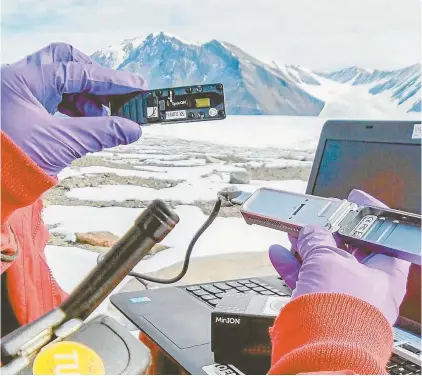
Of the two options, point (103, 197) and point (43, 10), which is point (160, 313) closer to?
point (103, 197)

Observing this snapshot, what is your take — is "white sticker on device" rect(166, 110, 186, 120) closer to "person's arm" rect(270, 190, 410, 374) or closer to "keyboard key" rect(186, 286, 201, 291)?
"person's arm" rect(270, 190, 410, 374)

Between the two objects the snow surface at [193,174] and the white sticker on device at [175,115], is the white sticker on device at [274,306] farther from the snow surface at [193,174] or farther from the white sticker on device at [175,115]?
the snow surface at [193,174]

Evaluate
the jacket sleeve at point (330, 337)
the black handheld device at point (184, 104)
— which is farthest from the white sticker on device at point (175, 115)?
the jacket sleeve at point (330, 337)

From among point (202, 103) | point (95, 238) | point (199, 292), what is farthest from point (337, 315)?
point (95, 238)

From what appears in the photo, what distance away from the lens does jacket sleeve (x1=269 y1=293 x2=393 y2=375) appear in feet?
A: 1.24

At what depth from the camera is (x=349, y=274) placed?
1.73 ft

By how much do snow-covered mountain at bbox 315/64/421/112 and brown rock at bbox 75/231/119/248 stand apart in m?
0.49

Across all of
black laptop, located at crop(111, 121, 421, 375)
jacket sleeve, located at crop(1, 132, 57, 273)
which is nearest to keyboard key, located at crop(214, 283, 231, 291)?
black laptop, located at crop(111, 121, 421, 375)

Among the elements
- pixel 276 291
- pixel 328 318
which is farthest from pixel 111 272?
pixel 276 291

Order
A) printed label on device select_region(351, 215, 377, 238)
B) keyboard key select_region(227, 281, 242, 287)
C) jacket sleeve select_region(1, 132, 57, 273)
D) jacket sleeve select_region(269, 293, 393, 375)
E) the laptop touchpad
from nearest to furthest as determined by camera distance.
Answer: jacket sleeve select_region(269, 293, 393, 375) → jacket sleeve select_region(1, 132, 57, 273) → printed label on device select_region(351, 215, 377, 238) → the laptop touchpad → keyboard key select_region(227, 281, 242, 287)

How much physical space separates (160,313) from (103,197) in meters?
0.33

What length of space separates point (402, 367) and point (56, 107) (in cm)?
46

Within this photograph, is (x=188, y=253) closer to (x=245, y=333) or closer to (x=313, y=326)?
(x=245, y=333)

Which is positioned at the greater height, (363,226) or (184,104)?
(184,104)
